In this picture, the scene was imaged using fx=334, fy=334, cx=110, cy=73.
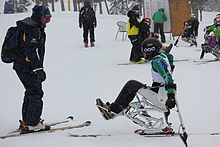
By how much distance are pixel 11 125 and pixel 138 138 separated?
7.85ft

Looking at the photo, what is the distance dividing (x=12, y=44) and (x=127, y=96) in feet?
6.03

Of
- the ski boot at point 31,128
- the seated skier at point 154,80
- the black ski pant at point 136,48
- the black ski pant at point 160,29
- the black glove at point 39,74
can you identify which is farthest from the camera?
the black ski pant at point 160,29

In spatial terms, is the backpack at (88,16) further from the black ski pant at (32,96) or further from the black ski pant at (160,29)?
the black ski pant at (32,96)

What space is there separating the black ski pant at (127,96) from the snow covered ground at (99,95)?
1.44ft

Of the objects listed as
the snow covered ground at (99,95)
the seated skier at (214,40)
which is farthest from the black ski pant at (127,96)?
the seated skier at (214,40)

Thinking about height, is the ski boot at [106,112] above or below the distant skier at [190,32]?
below

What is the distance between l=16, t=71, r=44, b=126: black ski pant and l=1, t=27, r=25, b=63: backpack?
0.93 feet

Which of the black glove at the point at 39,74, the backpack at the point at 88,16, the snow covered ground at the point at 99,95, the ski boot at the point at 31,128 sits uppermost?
the backpack at the point at 88,16

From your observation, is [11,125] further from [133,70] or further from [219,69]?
[219,69]

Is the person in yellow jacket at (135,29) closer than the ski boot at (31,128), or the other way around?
the ski boot at (31,128)

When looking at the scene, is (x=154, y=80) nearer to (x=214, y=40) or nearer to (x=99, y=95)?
(x=99, y=95)

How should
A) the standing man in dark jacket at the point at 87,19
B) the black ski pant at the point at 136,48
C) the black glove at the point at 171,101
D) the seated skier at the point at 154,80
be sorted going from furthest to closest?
the standing man in dark jacket at the point at 87,19
the black ski pant at the point at 136,48
the seated skier at the point at 154,80
the black glove at the point at 171,101

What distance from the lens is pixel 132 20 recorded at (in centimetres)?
1162

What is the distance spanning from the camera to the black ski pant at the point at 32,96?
5047 millimetres
